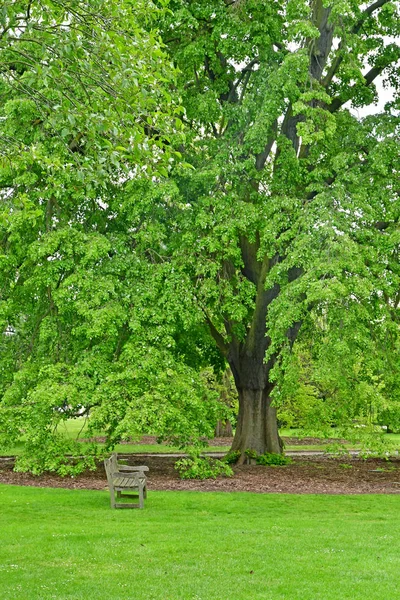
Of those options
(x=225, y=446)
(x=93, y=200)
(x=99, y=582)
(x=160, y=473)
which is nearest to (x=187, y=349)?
(x=160, y=473)

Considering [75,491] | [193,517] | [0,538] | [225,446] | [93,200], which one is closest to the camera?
[0,538]

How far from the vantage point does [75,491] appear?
52.5 ft

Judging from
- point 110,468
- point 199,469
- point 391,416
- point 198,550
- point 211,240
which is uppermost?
point 211,240

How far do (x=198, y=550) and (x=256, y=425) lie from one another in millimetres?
11490

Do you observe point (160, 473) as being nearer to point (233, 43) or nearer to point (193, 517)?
point (193, 517)

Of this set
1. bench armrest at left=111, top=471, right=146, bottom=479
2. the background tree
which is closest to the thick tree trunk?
the background tree

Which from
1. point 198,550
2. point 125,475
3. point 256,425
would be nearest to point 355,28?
point 256,425

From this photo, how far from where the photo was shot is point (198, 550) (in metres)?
9.97

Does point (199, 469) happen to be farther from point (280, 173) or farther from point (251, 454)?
point (280, 173)

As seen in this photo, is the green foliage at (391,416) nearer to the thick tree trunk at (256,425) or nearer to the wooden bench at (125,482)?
the thick tree trunk at (256,425)

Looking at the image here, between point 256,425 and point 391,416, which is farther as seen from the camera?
point 256,425

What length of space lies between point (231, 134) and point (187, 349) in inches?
244

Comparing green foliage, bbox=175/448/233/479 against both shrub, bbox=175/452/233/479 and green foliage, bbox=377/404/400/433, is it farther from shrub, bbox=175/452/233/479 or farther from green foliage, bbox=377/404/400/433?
green foliage, bbox=377/404/400/433

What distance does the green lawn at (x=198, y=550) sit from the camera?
8094 millimetres
